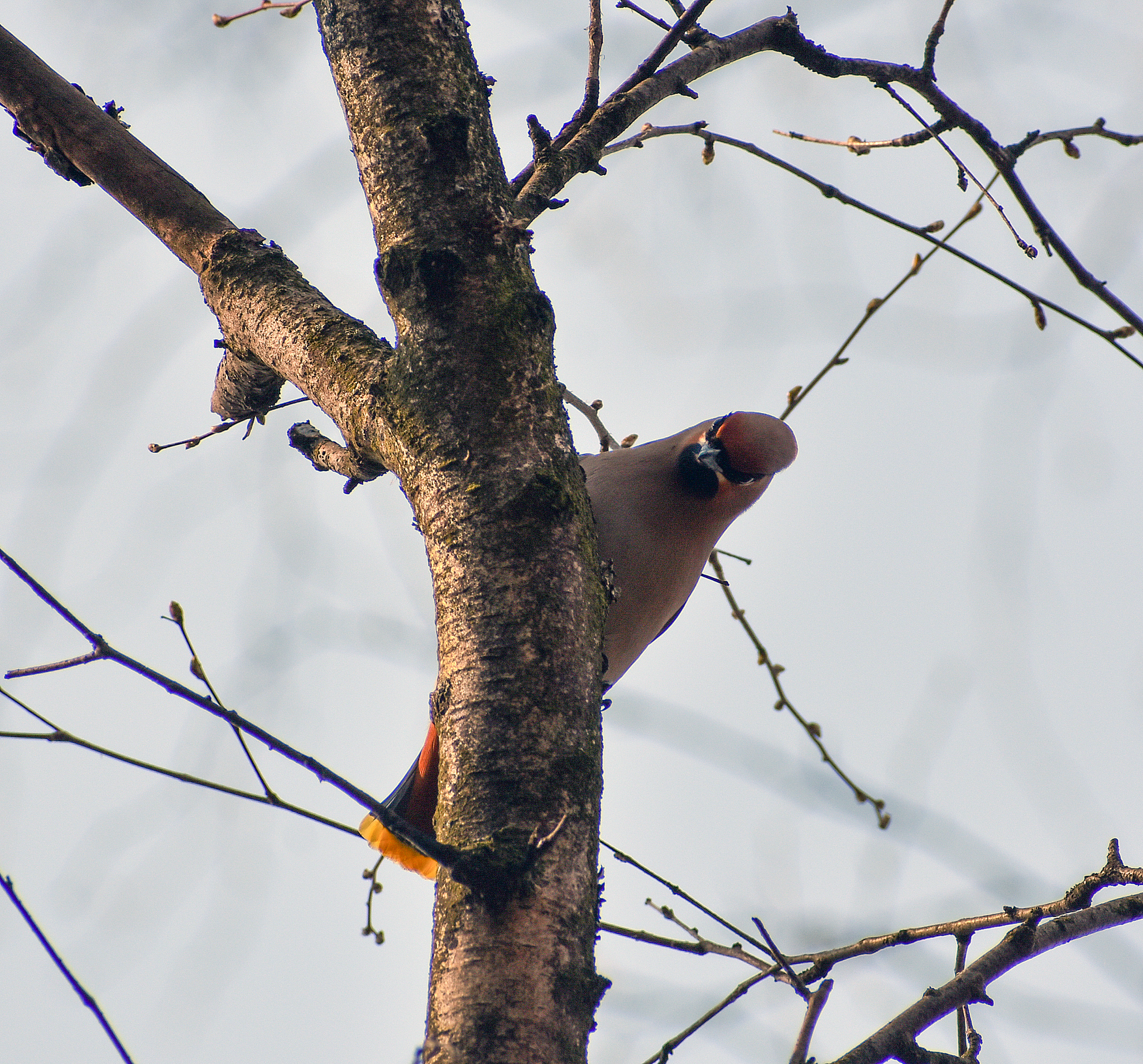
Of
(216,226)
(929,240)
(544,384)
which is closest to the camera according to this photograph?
(544,384)

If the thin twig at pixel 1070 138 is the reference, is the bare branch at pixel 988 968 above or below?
below

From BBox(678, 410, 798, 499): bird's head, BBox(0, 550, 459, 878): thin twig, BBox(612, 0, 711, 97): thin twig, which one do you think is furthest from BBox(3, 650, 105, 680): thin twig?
BBox(678, 410, 798, 499): bird's head

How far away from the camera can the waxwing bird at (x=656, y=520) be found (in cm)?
331

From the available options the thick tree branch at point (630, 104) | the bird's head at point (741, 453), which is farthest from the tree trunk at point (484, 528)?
the bird's head at point (741, 453)

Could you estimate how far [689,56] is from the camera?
262cm

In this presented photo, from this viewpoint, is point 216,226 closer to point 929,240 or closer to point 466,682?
point 466,682

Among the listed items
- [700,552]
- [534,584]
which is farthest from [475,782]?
[700,552]

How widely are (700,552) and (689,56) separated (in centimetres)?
148

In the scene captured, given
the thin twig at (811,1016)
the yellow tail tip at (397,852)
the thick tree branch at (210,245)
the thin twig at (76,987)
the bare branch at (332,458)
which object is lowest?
the thin twig at (76,987)

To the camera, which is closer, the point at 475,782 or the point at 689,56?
the point at 475,782

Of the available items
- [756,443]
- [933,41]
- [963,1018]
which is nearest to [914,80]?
[933,41]

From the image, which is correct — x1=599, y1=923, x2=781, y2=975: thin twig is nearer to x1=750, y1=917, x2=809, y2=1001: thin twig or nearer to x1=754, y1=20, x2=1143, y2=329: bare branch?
x1=750, y1=917, x2=809, y2=1001: thin twig

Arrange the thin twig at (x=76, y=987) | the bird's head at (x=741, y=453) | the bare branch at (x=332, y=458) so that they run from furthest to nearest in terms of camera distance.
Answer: the bird's head at (x=741, y=453) < the bare branch at (x=332, y=458) < the thin twig at (x=76, y=987)

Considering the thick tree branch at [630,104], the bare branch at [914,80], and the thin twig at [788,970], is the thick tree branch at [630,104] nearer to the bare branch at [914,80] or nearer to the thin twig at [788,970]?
the bare branch at [914,80]
